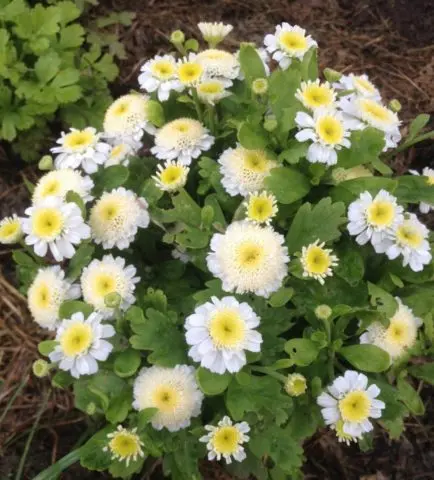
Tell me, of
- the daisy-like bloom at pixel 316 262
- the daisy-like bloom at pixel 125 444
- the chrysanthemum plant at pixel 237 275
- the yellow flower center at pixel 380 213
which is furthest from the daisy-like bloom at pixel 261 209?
the daisy-like bloom at pixel 125 444

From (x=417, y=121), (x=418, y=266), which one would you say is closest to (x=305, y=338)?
(x=418, y=266)

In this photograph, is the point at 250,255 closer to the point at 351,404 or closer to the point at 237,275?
the point at 237,275

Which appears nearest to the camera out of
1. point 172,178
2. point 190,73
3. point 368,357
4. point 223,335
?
point 223,335

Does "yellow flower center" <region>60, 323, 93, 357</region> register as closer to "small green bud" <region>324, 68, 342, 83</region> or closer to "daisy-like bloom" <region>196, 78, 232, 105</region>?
"daisy-like bloom" <region>196, 78, 232, 105</region>

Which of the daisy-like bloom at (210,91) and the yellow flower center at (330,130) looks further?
the daisy-like bloom at (210,91)

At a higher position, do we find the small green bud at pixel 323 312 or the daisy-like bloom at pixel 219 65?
the daisy-like bloom at pixel 219 65

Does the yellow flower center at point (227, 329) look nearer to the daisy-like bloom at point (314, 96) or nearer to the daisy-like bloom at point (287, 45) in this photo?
the daisy-like bloom at point (314, 96)

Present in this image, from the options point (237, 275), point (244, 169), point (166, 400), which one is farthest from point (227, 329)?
point (244, 169)

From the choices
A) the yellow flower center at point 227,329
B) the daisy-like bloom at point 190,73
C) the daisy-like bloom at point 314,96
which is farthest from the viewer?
the daisy-like bloom at point 190,73

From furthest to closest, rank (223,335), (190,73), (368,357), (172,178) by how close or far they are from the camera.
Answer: (190,73) < (172,178) < (368,357) < (223,335)
